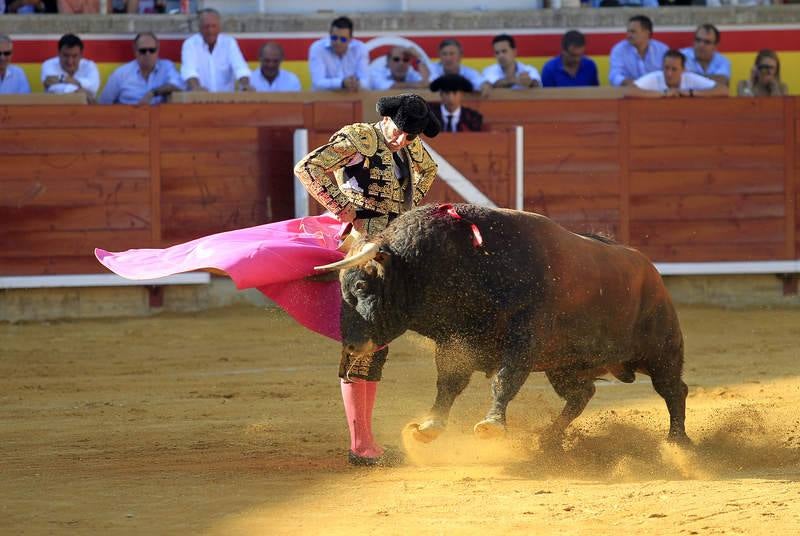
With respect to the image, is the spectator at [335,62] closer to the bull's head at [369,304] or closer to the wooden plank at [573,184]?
the wooden plank at [573,184]

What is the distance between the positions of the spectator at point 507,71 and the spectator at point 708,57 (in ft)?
3.72

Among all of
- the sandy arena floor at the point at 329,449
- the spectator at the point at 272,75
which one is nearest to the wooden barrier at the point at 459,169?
the spectator at the point at 272,75

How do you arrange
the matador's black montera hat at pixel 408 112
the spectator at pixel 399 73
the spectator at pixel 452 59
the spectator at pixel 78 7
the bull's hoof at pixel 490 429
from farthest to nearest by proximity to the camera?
the spectator at pixel 78 7 → the spectator at pixel 399 73 → the spectator at pixel 452 59 → the matador's black montera hat at pixel 408 112 → the bull's hoof at pixel 490 429

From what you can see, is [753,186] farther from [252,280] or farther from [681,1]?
[252,280]

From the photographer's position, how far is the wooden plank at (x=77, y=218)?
837 centimetres

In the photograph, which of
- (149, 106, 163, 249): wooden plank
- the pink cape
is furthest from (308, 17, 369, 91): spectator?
the pink cape

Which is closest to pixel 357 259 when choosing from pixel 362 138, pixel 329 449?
pixel 362 138

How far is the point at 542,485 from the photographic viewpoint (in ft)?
13.0

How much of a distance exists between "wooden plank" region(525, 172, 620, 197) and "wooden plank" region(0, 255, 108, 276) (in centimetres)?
282

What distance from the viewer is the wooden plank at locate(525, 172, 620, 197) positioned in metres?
8.80

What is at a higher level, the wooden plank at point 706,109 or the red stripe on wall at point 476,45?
the red stripe on wall at point 476,45

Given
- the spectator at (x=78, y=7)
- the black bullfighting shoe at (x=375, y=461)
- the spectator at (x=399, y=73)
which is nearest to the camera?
the black bullfighting shoe at (x=375, y=461)

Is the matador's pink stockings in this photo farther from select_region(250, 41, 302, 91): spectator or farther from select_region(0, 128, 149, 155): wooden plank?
select_region(250, 41, 302, 91): spectator

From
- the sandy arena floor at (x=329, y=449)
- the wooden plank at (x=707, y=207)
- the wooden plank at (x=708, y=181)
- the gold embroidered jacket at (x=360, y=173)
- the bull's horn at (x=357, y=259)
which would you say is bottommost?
the sandy arena floor at (x=329, y=449)
